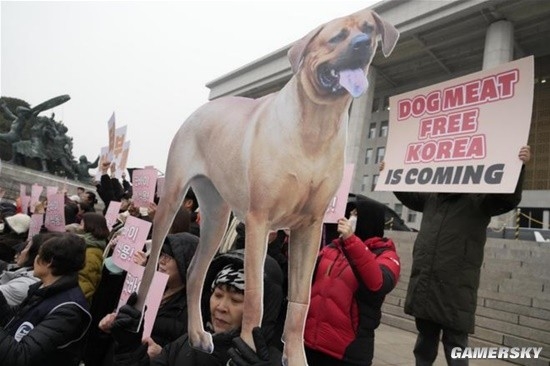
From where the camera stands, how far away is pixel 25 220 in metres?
4.51

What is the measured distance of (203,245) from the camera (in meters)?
1.84

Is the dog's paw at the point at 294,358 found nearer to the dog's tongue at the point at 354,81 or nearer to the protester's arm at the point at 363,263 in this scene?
the protester's arm at the point at 363,263


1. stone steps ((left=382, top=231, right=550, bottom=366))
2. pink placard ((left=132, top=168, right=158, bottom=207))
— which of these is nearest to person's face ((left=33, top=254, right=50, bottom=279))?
pink placard ((left=132, top=168, right=158, bottom=207))

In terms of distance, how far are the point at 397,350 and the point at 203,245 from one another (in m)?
4.12

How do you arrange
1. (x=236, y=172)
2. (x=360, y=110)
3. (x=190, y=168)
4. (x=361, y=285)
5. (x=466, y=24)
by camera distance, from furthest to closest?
(x=360, y=110) < (x=466, y=24) < (x=361, y=285) < (x=190, y=168) < (x=236, y=172)

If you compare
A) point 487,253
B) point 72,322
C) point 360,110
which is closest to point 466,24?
point 360,110

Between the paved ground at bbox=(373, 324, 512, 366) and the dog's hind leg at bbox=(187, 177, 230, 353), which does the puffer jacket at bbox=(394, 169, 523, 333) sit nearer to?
the dog's hind leg at bbox=(187, 177, 230, 353)

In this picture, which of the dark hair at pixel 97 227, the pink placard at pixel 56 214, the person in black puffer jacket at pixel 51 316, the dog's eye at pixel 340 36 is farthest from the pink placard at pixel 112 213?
the dog's eye at pixel 340 36

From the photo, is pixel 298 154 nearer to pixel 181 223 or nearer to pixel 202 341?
pixel 202 341

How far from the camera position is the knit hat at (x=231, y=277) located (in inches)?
65.9

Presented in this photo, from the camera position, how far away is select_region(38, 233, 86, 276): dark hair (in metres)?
2.35

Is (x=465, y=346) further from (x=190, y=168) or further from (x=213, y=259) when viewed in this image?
(x=190, y=168)

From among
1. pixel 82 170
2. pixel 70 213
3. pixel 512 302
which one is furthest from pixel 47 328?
pixel 82 170

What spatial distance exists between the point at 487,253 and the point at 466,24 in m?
13.3
